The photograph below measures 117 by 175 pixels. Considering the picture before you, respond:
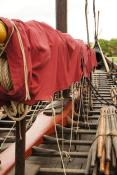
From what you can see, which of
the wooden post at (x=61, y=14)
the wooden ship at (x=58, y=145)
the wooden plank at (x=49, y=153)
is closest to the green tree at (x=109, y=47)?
the wooden post at (x=61, y=14)

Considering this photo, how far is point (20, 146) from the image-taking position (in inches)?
174

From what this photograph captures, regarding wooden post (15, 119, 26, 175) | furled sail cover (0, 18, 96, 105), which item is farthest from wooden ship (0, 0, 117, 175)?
furled sail cover (0, 18, 96, 105)

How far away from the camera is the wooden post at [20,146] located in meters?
4.31

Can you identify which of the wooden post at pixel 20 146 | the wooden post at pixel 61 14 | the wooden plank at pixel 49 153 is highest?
the wooden post at pixel 61 14

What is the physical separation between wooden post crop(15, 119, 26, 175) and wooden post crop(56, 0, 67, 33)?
592 centimetres

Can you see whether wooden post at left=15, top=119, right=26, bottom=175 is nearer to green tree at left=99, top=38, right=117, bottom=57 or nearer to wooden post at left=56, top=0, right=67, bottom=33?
wooden post at left=56, top=0, right=67, bottom=33

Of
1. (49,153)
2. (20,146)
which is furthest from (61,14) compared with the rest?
(20,146)

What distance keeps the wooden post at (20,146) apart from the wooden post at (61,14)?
233 inches

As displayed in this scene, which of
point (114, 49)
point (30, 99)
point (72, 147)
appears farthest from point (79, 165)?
point (114, 49)

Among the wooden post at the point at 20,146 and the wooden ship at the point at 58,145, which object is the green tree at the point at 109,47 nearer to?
the wooden ship at the point at 58,145

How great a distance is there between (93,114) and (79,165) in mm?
4186

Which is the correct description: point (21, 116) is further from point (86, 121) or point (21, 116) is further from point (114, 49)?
point (114, 49)

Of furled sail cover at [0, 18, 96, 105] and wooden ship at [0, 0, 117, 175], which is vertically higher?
furled sail cover at [0, 18, 96, 105]

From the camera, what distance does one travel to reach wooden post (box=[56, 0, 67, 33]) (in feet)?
33.0
